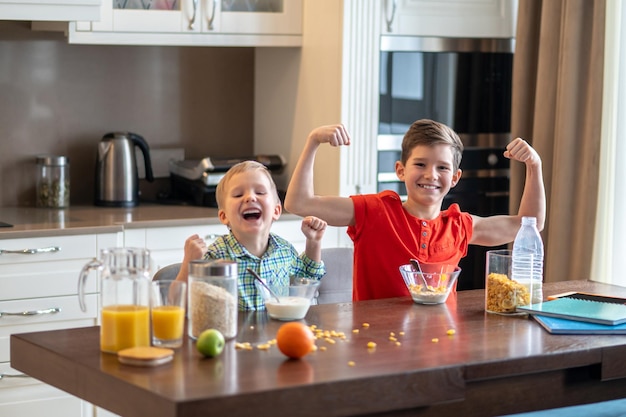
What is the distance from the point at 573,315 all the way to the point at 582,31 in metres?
1.77

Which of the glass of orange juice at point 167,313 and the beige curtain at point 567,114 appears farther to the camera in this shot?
the beige curtain at point 567,114

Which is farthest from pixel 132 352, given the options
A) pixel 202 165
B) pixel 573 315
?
pixel 202 165

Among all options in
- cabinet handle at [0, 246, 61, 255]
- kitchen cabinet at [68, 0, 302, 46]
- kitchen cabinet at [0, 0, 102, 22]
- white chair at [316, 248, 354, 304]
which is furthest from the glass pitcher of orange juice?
kitchen cabinet at [68, 0, 302, 46]

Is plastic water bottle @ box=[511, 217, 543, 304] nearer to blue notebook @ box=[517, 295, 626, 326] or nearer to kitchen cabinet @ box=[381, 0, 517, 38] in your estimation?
blue notebook @ box=[517, 295, 626, 326]

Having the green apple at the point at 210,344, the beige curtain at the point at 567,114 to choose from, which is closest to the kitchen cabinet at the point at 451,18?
the beige curtain at the point at 567,114

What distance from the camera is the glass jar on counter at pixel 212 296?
190 cm

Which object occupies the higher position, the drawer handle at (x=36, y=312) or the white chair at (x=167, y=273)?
the white chair at (x=167, y=273)

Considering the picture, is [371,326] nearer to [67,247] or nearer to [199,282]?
[199,282]

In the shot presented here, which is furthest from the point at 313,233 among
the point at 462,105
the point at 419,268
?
the point at 462,105

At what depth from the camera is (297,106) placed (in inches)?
159

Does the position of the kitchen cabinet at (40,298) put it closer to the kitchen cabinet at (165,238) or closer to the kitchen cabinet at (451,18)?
the kitchen cabinet at (165,238)

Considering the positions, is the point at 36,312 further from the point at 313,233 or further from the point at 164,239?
the point at 313,233

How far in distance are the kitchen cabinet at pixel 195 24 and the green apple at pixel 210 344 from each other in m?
2.06

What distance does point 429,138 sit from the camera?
8.50 feet
